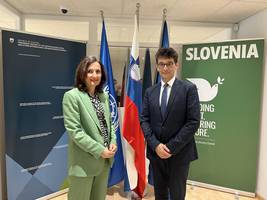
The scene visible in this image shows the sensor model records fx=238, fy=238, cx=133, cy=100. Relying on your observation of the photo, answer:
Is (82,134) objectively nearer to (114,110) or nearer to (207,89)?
(114,110)

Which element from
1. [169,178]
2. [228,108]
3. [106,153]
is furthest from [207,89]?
[106,153]

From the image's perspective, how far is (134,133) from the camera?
2.72 metres

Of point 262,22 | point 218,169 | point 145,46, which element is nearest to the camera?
point 262,22

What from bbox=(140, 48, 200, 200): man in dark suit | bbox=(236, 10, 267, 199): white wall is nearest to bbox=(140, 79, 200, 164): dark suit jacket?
bbox=(140, 48, 200, 200): man in dark suit

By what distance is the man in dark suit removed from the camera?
5.94 feet

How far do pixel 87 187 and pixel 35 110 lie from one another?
1207 mm

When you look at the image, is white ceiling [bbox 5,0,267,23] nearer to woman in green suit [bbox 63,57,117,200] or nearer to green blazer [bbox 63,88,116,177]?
woman in green suit [bbox 63,57,117,200]

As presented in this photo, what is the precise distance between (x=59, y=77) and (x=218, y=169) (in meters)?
2.38

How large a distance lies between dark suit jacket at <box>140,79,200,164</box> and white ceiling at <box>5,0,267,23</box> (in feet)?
4.58

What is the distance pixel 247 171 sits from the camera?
10.0 ft

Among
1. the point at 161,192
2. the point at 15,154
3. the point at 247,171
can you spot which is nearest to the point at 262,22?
the point at 247,171

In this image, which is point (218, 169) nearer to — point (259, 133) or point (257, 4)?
point (259, 133)

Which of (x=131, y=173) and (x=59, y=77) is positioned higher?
(x=59, y=77)

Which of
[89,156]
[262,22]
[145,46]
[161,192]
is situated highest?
[262,22]
